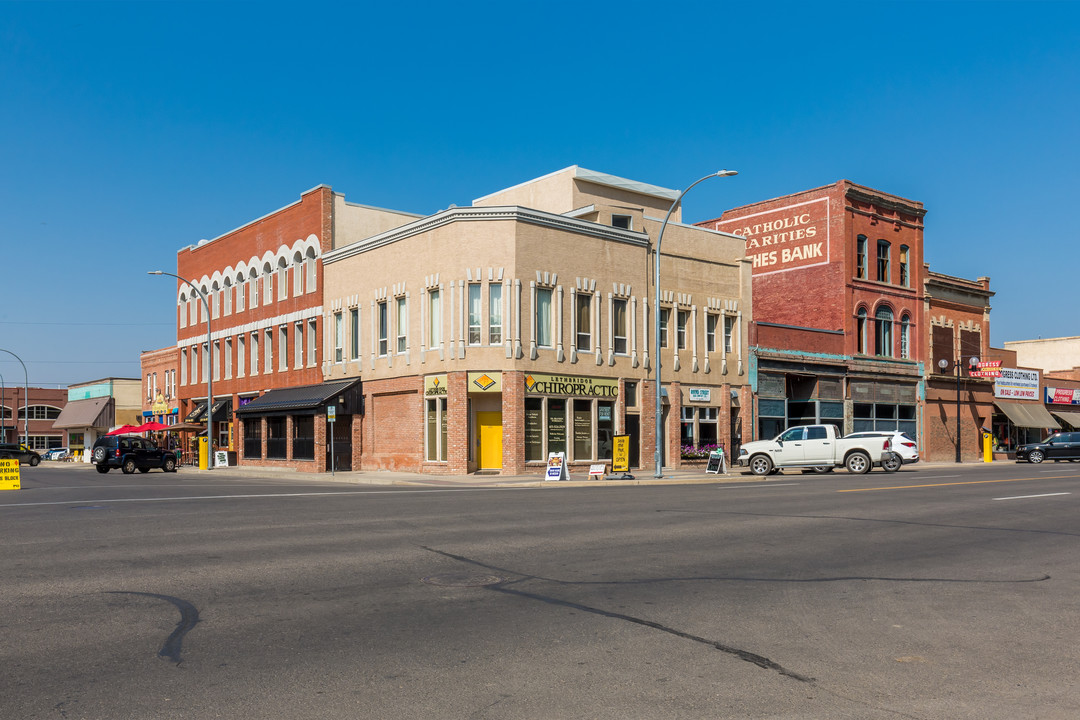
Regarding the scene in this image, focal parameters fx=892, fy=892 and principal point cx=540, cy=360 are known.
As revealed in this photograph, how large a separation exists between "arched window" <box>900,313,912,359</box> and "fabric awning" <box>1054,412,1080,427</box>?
19461 millimetres

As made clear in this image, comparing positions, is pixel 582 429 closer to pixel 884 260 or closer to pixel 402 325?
pixel 402 325

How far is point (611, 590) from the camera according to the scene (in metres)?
8.82

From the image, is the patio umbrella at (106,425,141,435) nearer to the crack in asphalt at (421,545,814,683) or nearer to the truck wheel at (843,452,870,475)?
the truck wheel at (843,452,870,475)

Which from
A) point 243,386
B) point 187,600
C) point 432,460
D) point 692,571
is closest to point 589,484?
point 432,460

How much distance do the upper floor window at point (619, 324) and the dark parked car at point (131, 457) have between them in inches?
992

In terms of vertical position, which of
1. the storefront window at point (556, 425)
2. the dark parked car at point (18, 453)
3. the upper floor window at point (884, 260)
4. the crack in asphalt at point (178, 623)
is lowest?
the dark parked car at point (18, 453)

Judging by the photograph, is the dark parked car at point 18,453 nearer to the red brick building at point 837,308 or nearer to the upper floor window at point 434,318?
the upper floor window at point 434,318

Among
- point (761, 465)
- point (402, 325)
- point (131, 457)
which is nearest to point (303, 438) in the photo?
point (402, 325)

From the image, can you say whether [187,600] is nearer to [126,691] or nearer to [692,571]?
[126,691]

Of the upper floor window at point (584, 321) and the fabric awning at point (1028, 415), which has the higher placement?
the upper floor window at point (584, 321)

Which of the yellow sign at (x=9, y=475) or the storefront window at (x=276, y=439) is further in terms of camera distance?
the storefront window at (x=276, y=439)

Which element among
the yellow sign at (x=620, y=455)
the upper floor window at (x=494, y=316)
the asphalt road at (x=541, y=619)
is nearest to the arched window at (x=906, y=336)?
the yellow sign at (x=620, y=455)

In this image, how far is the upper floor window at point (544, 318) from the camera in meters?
35.0

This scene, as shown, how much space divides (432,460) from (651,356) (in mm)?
10448
